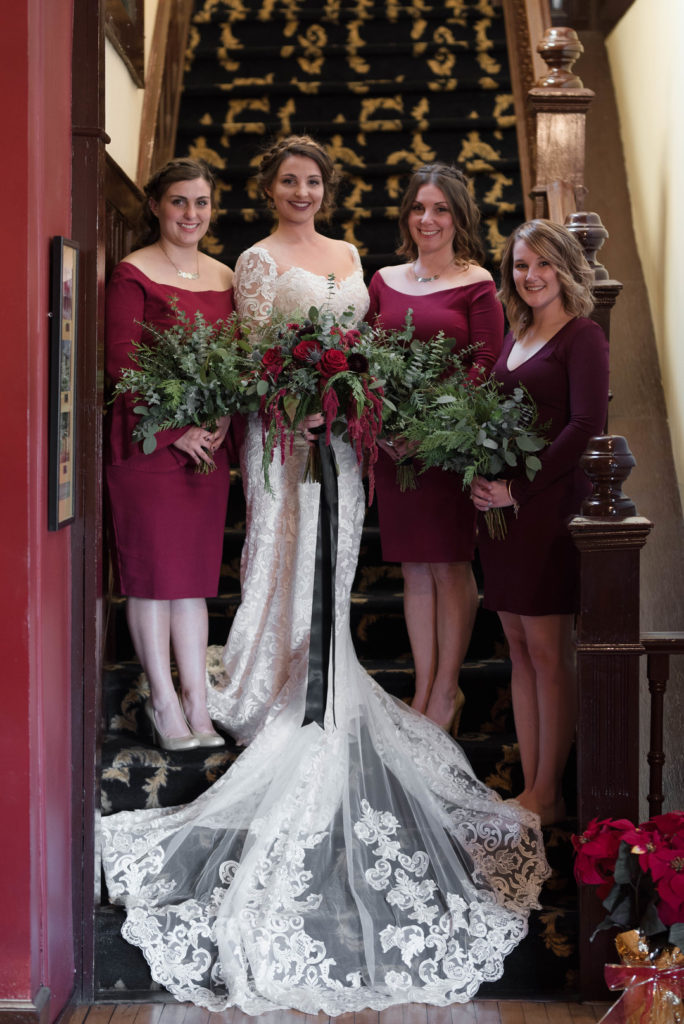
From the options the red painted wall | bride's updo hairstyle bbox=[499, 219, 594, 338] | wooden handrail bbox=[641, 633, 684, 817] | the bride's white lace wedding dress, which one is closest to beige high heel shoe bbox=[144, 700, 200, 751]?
the bride's white lace wedding dress

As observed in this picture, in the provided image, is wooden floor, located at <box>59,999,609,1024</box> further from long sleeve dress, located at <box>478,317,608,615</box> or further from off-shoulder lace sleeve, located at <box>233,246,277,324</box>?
off-shoulder lace sleeve, located at <box>233,246,277,324</box>

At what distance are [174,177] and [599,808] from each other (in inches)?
85.2

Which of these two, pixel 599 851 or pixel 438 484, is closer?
pixel 599 851

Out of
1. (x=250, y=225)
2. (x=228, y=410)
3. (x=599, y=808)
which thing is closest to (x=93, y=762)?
(x=228, y=410)

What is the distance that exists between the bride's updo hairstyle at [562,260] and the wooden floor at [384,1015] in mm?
1858

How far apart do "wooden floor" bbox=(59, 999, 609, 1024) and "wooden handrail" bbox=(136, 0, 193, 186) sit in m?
3.40

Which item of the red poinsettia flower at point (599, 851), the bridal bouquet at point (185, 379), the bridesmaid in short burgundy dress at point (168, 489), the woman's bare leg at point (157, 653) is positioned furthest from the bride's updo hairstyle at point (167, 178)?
the red poinsettia flower at point (599, 851)

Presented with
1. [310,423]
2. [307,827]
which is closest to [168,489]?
[310,423]

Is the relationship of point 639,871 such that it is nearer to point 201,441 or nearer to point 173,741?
point 173,741

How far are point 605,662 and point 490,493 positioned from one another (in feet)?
1.91

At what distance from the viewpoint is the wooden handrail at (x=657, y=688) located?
3232mm

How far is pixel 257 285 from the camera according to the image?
12.1 ft

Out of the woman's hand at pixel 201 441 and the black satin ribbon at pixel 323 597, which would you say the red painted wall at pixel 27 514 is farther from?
the black satin ribbon at pixel 323 597

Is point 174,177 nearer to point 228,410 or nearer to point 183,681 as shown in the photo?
point 228,410
